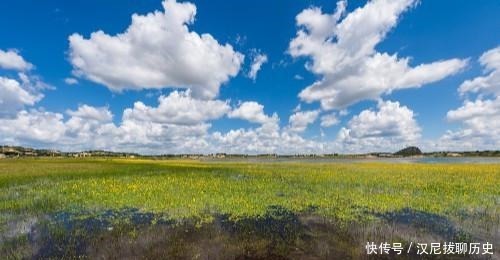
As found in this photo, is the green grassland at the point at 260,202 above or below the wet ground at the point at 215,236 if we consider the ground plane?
above

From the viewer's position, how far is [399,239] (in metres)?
10.5

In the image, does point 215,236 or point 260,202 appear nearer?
point 215,236

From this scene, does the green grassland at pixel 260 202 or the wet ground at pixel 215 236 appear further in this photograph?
the green grassland at pixel 260 202

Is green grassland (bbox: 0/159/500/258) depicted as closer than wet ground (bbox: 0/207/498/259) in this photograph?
No

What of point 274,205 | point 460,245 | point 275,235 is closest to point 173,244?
point 275,235

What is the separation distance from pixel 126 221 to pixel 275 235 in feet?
24.1

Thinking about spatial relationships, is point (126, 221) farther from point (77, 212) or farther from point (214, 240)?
point (214, 240)

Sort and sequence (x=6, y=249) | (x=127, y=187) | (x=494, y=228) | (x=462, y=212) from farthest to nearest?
(x=127, y=187) < (x=462, y=212) < (x=494, y=228) < (x=6, y=249)

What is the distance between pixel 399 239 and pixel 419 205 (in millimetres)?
7111

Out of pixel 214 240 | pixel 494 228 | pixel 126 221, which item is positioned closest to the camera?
pixel 214 240

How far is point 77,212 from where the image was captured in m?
14.9

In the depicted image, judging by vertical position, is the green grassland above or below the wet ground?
above

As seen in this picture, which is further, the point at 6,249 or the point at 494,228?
the point at 494,228

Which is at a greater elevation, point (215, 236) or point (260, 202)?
point (260, 202)
